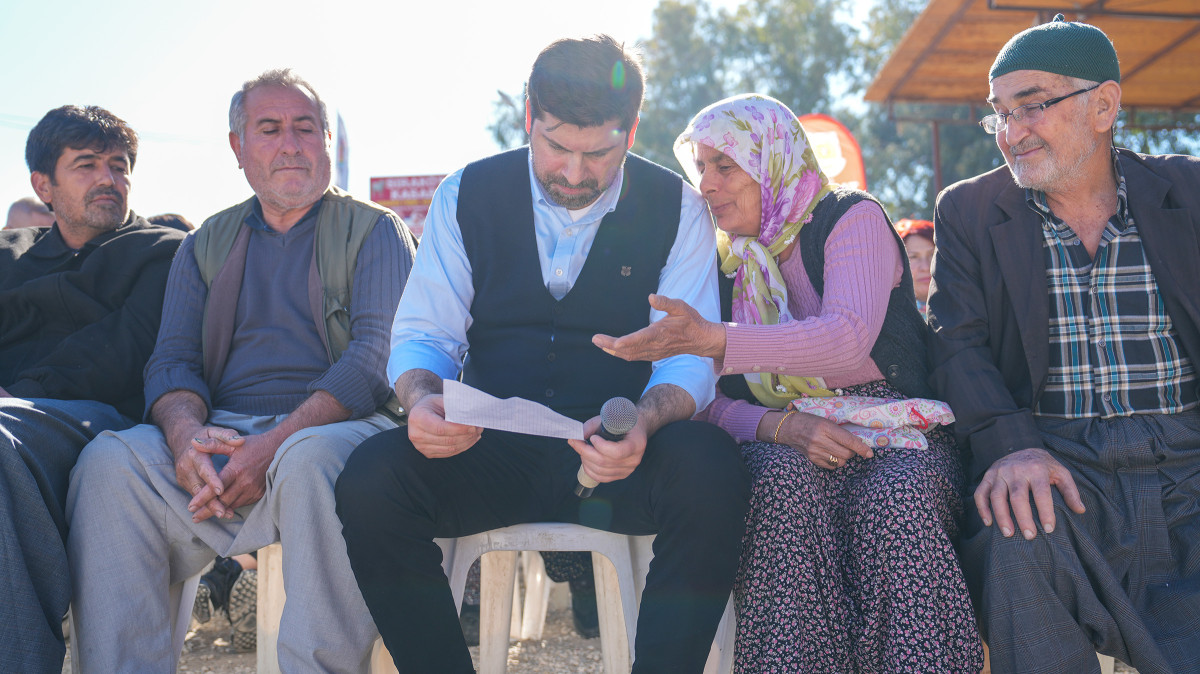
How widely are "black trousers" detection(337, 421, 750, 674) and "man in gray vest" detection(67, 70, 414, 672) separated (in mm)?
321

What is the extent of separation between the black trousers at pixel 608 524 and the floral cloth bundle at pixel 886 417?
480mm

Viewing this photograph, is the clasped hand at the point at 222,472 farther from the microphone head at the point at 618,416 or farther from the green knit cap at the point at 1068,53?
the green knit cap at the point at 1068,53

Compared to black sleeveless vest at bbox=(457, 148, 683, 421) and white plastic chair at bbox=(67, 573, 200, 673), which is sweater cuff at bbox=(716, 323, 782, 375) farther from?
white plastic chair at bbox=(67, 573, 200, 673)

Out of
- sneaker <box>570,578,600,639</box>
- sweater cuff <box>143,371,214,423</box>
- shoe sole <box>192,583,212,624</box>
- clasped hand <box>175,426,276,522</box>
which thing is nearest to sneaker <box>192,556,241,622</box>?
shoe sole <box>192,583,212,624</box>

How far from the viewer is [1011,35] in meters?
7.38

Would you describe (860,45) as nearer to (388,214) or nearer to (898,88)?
(898,88)

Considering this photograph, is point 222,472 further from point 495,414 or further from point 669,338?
point 669,338

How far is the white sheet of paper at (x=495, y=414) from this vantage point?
6.36 ft

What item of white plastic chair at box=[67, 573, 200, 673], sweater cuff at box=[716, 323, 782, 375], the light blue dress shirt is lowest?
A: white plastic chair at box=[67, 573, 200, 673]

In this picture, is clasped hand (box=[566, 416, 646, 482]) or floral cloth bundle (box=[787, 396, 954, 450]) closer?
clasped hand (box=[566, 416, 646, 482])

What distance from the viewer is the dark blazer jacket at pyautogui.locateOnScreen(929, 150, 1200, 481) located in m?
2.38

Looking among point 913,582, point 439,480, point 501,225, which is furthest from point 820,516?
point 501,225

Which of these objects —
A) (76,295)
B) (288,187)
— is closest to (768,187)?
(288,187)

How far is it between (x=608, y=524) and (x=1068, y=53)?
1.84 m
